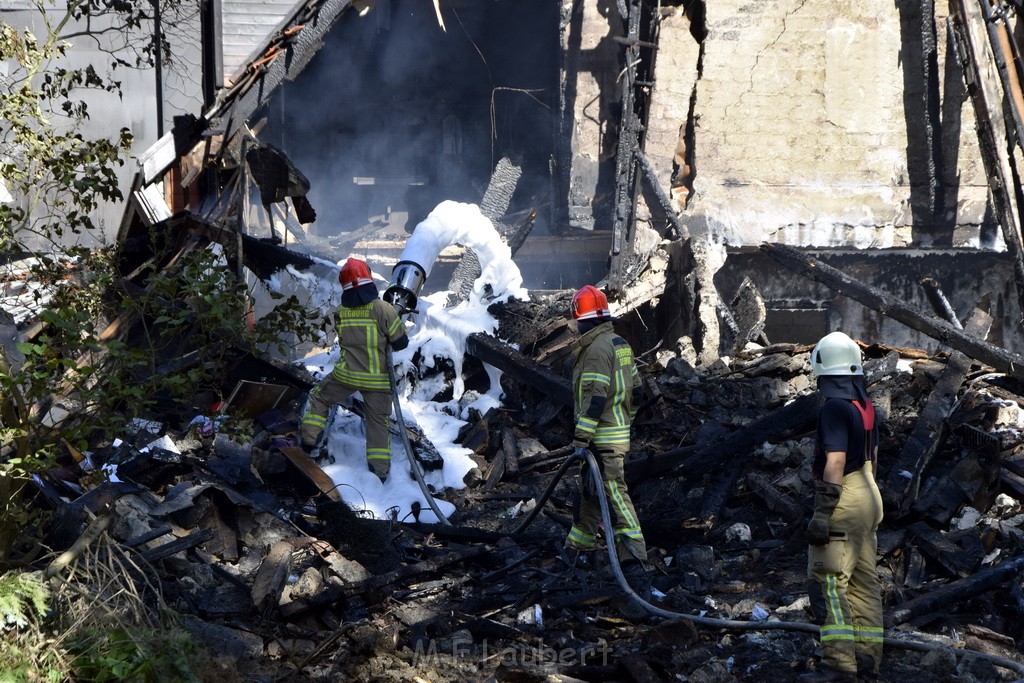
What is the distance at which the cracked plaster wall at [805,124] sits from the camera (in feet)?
42.5

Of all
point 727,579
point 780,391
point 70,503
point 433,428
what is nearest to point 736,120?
point 780,391

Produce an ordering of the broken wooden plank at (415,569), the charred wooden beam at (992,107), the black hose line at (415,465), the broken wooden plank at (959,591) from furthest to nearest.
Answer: the charred wooden beam at (992,107) → the black hose line at (415,465) → the broken wooden plank at (415,569) → the broken wooden plank at (959,591)

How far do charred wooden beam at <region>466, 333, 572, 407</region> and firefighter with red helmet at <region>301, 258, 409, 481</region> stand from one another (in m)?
1.55

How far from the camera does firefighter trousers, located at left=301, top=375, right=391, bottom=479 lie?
7992 millimetres

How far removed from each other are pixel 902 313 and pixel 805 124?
4.19m

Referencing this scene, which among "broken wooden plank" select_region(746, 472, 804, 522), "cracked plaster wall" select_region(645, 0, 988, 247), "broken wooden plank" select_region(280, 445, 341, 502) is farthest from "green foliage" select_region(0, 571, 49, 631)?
"cracked plaster wall" select_region(645, 0, 988, 247)

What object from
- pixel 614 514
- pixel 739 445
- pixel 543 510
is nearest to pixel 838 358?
pixel 614 514

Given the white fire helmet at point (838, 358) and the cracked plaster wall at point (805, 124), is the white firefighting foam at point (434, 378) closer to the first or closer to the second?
the cracked plaster wall at point (805, 124)

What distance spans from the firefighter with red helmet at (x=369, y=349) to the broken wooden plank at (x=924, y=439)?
3.95 meters

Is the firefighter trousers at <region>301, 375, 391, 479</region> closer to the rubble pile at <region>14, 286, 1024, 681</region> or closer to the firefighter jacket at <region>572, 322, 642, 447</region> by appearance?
the rubble pile at <region>14, 286, 1024, 681</region>

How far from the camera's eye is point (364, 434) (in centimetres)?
860

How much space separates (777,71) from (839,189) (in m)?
1.83

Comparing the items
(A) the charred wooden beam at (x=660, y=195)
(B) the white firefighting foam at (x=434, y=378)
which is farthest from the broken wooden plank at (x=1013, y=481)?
(A) the charred wooden beam at (x=660, y=195)

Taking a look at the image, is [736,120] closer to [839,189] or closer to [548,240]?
[839,189]
